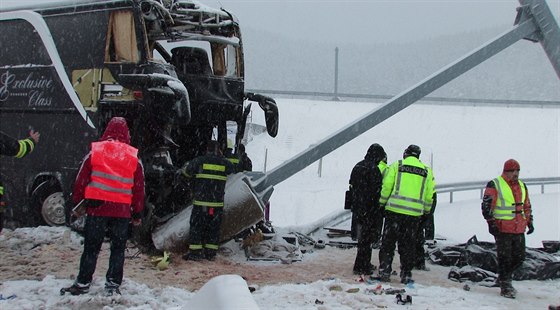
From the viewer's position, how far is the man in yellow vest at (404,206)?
7.05 m

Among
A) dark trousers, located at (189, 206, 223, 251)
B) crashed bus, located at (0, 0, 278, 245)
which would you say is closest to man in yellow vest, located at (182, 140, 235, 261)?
dark trousers, located at (189, 206, 223, 251)

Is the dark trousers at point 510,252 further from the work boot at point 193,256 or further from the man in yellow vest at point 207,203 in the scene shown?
the work boot at point 193,256

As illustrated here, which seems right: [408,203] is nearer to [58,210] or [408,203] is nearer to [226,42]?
[226,42]

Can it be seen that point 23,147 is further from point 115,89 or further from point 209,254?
point 209,254

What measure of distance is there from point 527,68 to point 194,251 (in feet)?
234

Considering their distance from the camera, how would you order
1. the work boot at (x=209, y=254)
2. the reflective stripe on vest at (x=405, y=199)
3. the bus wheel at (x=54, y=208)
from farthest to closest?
the bus wheel at (x=54, y=208)
the work boot at (x=209, y=254)
the reflective stripe on vest at (x=405, y=199)

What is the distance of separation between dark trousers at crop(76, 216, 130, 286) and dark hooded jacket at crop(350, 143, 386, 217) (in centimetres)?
328

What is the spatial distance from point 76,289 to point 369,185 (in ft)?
12.9

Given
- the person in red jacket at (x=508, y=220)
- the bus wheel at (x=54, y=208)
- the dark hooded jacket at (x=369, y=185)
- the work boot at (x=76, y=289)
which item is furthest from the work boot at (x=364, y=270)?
the bus wheel at (x=54, y=208)

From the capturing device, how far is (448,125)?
29141 millimetres

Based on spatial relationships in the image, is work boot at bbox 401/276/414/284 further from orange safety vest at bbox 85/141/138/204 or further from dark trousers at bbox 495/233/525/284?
orange safety vest at bbox 85/141/138/204

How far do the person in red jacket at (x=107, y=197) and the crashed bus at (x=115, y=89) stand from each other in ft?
7.46

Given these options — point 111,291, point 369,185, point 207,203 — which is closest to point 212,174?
point 207,203

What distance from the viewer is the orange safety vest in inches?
216
